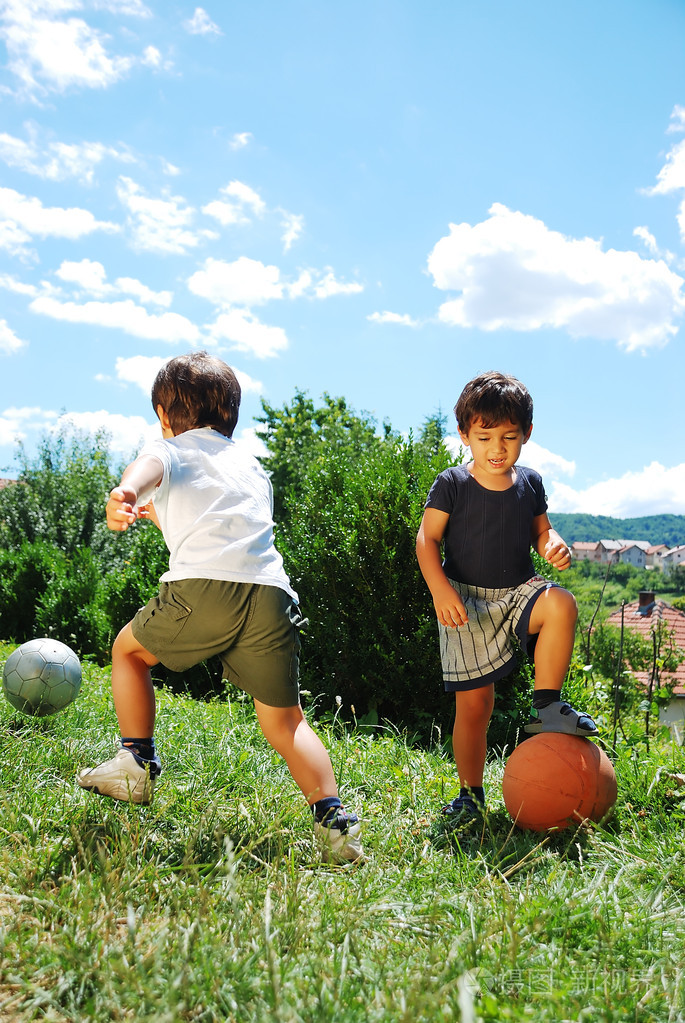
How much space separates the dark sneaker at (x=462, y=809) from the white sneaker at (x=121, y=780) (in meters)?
1.18

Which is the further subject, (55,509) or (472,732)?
(55,509)

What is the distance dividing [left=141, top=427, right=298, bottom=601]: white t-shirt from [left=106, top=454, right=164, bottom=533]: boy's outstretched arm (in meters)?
0.05

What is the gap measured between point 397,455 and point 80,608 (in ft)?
17.3

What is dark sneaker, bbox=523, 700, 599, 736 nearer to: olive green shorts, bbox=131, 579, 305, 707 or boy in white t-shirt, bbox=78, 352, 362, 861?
boy in white t-shirt, bbox=78, 352, 362, 861

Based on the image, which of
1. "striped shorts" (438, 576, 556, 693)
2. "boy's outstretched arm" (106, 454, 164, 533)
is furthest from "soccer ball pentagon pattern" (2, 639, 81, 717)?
"striped shorts" (438, 576, 556, 693)

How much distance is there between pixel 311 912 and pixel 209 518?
4.17 ft

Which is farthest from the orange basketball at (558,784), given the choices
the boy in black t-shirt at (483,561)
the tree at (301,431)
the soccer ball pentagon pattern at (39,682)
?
the tree at (301,431)

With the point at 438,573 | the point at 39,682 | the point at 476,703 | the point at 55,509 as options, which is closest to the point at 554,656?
the point at 476,703

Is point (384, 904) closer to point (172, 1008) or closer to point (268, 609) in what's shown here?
point (172, 1008)

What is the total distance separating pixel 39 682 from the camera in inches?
155

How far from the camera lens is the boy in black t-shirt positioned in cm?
304

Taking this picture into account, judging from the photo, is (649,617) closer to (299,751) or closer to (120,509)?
(299,751)

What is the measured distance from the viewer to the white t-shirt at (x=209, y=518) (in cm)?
261

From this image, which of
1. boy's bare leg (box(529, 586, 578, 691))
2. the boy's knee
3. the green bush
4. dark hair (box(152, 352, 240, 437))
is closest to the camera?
dark hair (box(152, 352, 240, 437))
